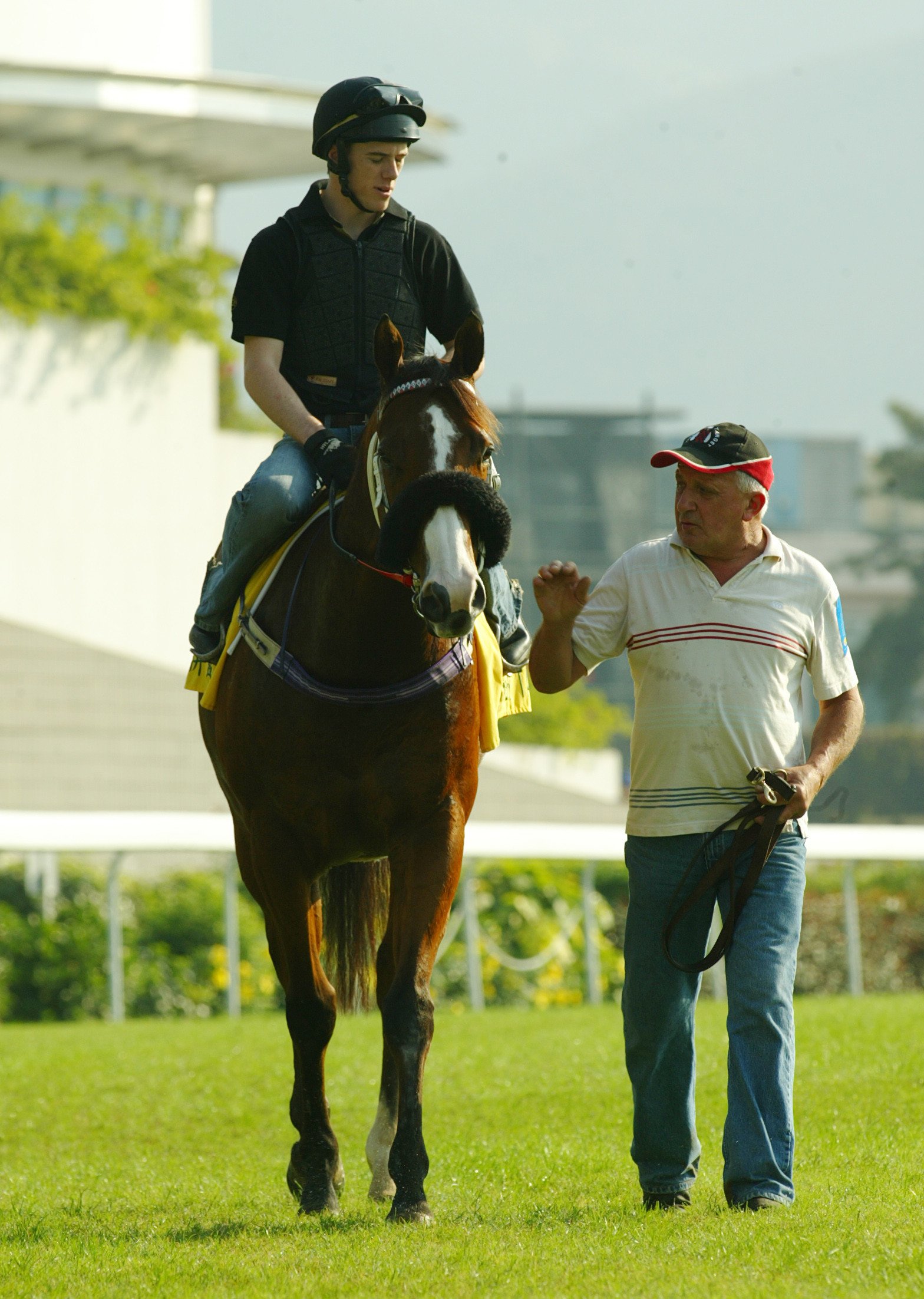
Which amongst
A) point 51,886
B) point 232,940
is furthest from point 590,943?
point 51,886

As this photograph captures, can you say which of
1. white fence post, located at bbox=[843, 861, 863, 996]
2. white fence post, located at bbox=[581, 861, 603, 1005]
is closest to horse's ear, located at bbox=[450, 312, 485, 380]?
white fence post, located at bbox=[581, 861, 603, 1005]

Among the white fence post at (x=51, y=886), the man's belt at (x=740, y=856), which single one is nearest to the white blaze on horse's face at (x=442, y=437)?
the man's belt at (x=740, y=856)

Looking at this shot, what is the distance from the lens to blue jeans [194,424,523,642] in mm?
4844

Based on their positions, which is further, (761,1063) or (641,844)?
(641,844)

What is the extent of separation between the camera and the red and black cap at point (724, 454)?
14.2 ft

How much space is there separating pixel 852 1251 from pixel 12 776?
16.0m

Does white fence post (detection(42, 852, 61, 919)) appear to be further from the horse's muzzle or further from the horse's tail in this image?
the horse's muzzle

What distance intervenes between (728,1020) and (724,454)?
1.41 metres

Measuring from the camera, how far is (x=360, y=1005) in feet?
19.0

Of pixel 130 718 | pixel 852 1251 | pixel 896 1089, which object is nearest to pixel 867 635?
pixel 130 718

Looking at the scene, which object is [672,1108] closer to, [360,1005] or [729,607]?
[729,607]

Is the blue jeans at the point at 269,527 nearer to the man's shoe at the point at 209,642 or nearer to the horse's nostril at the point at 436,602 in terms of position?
the man's shoe at the point at 209,642

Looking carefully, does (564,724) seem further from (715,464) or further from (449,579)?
(449,579)

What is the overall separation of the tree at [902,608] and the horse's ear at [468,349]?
1653 inches
